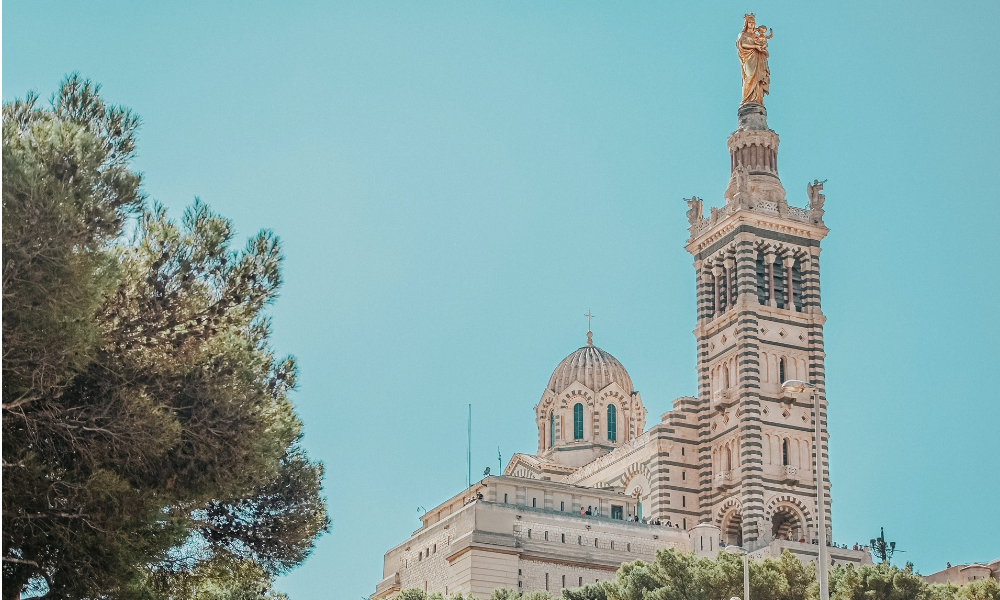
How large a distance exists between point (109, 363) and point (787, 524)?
66.3m

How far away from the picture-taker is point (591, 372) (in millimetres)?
105625

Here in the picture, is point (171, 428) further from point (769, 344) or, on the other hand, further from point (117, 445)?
point (769, 344)

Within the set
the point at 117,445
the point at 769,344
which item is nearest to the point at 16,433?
the point at 117,445

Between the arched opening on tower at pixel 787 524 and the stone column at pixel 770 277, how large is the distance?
39.7 ft

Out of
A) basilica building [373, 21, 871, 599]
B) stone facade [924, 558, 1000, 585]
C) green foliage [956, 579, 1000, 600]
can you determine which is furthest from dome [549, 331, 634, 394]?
green foliage [956, 579, 1000, 600]

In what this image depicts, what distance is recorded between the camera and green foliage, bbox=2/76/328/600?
24375mm

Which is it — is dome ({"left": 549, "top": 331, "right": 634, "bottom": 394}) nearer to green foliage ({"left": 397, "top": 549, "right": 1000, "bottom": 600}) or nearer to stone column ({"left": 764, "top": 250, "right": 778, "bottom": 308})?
stone column ({"left": 764, "top": 250, "right": 778, "bottom": 308})

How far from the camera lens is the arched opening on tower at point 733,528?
87.0 metres

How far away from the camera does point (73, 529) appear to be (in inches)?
1075

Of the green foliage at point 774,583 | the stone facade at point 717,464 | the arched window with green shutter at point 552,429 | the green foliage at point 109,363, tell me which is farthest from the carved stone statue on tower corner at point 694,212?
the green foliage at point 109,363

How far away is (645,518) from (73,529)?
214ft

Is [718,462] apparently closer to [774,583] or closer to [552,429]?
[552,429]

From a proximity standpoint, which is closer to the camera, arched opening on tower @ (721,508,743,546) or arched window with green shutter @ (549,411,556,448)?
arched opening on tower @ (721,508,743,546)

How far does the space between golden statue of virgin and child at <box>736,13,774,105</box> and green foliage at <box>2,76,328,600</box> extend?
226 feet
